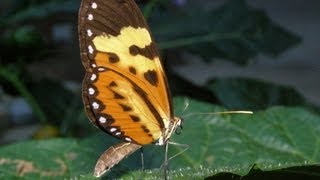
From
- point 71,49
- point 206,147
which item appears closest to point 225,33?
point 71,49

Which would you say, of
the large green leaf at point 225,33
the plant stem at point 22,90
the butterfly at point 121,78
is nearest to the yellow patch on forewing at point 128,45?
the butterfly at point 121,78

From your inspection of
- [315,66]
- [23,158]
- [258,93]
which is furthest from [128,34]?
[315,66]

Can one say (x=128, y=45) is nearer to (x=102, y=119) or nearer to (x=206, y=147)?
(x=102, y=119)

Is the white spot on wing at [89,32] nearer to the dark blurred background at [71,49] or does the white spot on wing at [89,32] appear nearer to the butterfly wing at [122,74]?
the butterfly wing at [122,74]

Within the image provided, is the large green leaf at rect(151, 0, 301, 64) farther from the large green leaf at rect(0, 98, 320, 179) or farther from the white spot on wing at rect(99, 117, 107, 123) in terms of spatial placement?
the white spot on wing at rect(99, 117, 107, 123)

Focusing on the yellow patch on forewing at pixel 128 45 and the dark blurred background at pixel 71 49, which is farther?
the dark blurred background at pixel 71 49

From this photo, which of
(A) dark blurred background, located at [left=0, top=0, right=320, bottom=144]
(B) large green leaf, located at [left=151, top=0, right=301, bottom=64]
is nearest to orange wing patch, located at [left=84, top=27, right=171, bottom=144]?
(A) dark blurred background, located at [left=0, top=0, right=320, bottom=144]

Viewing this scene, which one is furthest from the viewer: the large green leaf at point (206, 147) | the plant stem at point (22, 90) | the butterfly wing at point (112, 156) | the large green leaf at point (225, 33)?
the large green leaf at point (225, 33)

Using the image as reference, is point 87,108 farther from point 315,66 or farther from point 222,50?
point 315,66
